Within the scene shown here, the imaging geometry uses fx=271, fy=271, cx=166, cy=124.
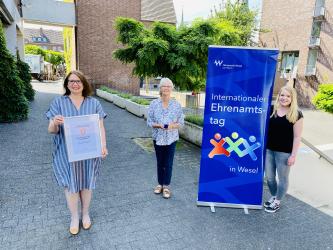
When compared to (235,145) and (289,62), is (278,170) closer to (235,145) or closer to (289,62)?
(235,145)

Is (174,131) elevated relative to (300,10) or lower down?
lower down

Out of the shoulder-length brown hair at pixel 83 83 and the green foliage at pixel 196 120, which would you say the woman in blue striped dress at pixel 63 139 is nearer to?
the shoulder-length brown hair at pixel 83 83

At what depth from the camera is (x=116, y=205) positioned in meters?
3.92

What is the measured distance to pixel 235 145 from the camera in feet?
12.5

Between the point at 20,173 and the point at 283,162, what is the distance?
14.5ft

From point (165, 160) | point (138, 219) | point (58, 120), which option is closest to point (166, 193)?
point (165, 160)

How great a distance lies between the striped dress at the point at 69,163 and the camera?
293 centimetres

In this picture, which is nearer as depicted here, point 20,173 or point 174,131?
point 174,131

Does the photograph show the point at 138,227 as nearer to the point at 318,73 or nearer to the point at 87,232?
the point at 87,232

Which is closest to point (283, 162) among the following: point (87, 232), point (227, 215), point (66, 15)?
point (227, 215)

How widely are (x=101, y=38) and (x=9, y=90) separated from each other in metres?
10.6

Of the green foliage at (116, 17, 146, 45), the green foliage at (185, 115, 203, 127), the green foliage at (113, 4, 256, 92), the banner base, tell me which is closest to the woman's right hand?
the banner base

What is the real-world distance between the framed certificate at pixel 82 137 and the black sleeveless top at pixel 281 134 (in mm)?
2281

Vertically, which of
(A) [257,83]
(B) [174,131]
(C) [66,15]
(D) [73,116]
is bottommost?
(B) [174,131]
